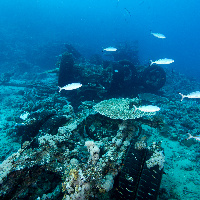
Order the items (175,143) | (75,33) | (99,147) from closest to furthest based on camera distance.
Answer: (99,147) < (175,143) < (75,33)

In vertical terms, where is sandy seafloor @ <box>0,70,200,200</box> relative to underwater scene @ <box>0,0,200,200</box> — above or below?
below

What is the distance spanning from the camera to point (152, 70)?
1111cm

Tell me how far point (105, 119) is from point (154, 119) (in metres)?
1.75

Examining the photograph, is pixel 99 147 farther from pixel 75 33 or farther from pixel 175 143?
pixel 75 33

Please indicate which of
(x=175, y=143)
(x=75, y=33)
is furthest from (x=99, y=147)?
(x=75, y=33)

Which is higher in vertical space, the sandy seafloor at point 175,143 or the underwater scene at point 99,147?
the underwater scene at point 99,147

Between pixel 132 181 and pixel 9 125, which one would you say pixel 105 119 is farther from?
pixel 9 125

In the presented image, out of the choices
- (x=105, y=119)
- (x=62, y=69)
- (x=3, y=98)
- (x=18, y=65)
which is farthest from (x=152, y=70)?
(x=18, y=65)

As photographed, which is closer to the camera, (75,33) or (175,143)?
(175,143)

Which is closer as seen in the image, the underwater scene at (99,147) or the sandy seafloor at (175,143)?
the underwater scene at (99,147)

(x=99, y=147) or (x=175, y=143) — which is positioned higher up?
(x=99, y=147)

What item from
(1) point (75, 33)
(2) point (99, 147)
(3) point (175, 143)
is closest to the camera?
(2) point (99, 147)

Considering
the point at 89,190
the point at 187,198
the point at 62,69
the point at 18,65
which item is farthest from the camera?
the point at 18,65

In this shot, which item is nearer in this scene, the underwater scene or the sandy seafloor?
the underwater scene
